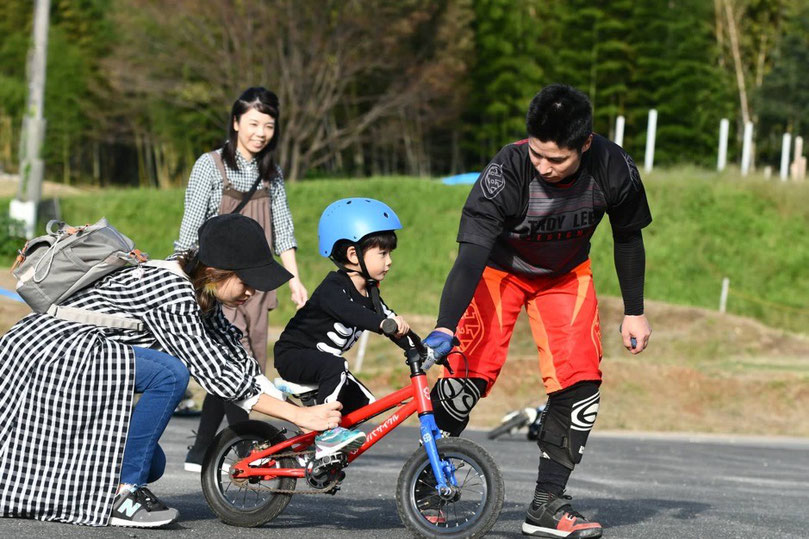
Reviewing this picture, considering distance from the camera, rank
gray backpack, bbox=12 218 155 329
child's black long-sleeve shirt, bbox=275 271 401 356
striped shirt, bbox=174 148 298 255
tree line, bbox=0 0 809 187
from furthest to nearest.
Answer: tree line, bbox=0 0 809 187 < striped shirt, bbox=174 148 298 255 < child's black long-sleeve shirt, bbox=275 271 401 356 < gray backpack, bbox=12 218 155 329

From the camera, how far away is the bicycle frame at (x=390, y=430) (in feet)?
16.1

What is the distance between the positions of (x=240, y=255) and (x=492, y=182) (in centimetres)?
105

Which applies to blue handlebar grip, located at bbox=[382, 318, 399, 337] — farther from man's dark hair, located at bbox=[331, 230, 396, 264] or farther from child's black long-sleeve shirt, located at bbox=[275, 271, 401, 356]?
man's dark hair, located at bbox=[331, 230, 396, 264]

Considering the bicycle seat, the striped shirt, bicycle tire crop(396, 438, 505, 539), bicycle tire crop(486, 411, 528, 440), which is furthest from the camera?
bicycle tire crop(486, 411, 528, 440)

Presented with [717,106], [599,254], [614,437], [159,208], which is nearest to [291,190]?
[159,208]

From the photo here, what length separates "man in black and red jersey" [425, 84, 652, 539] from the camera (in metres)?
5.17

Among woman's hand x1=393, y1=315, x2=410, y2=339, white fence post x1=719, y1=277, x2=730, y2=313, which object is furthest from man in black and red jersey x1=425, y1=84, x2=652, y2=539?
white fence post x1=719, y1=277, x2=730, y2=313

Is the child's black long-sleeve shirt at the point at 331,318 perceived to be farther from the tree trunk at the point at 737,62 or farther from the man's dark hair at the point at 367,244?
the tree trunk at the point at 737,62

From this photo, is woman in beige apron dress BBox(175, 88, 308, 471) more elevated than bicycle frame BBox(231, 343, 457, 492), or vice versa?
woman in beige apron dress BBox(175, 88, 308, 471)

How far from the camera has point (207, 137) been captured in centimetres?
4981

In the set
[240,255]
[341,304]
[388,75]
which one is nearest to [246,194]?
[341,304]

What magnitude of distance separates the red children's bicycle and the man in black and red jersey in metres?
0.30

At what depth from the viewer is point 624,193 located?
17.7 ft

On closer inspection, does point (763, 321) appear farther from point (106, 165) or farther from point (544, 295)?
point (106, 165)
